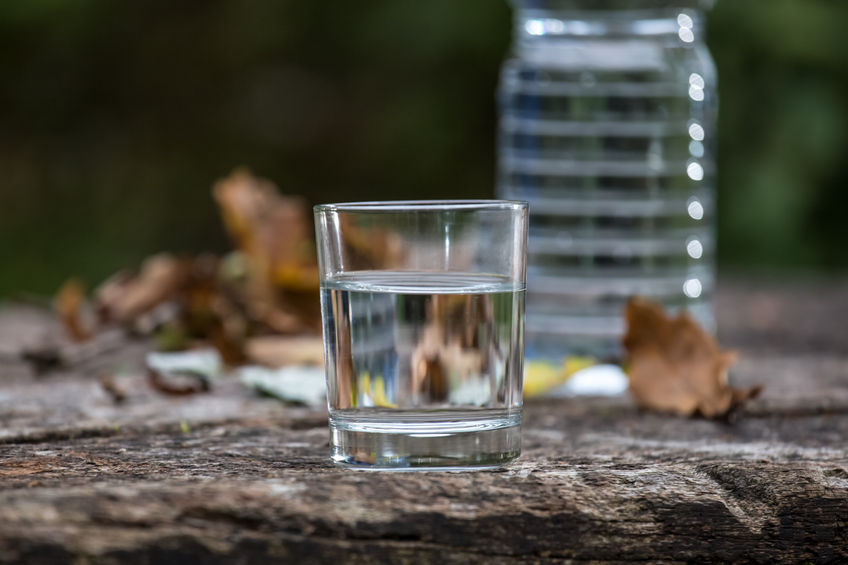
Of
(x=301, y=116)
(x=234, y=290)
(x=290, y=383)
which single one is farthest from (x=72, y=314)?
(x=301, y=116)

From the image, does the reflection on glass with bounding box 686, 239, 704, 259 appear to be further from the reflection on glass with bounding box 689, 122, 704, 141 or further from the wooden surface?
the wooden surface

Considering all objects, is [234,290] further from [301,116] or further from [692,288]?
[301,116]

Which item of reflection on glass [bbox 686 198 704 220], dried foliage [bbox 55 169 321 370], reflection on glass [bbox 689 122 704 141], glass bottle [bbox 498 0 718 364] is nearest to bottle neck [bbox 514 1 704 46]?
glass bottle [bbox 498 0 718 364]

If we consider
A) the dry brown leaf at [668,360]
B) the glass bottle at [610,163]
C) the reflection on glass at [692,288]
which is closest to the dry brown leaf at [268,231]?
the glass bottle at [610,163]

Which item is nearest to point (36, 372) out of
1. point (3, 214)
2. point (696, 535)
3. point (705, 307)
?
point (696, 535)

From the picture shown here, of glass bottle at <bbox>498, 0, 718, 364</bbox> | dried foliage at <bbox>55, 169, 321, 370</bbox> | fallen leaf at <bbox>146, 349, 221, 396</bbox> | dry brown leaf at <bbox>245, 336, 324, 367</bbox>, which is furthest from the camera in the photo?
glass bottle at <bbox>498, 0, 718, 364</bbox>
